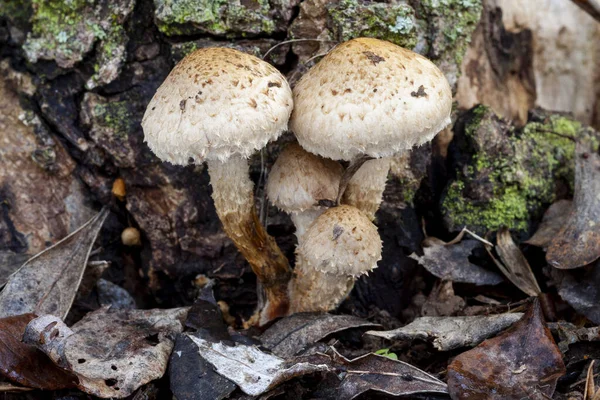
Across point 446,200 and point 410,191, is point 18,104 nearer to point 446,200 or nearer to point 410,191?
point 410,191

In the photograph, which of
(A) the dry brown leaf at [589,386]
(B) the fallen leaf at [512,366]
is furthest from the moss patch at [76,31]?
(A) the dry brown leaf at [589,386]

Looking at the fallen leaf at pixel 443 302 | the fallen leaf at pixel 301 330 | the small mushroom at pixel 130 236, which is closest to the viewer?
the fallen leaf at pixel 301 330

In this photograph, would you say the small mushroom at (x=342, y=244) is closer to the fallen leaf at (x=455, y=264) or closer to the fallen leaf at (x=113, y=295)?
the fallen leaf at (x=455, y=264)

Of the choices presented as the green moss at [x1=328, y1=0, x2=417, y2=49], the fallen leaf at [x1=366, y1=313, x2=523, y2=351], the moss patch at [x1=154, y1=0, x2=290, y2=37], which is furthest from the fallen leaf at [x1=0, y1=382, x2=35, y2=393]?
the green moss at [x1=328, y1=0, x2=417, y2=49]

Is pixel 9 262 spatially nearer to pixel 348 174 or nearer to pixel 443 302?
pixel 348 174

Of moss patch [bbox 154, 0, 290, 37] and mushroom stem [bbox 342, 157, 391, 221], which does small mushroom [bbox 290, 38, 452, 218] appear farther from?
moss patch [bbox 154, 0, 290, 37]

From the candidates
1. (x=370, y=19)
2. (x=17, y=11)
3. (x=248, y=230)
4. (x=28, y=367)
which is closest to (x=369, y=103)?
(x=370, y=19)
